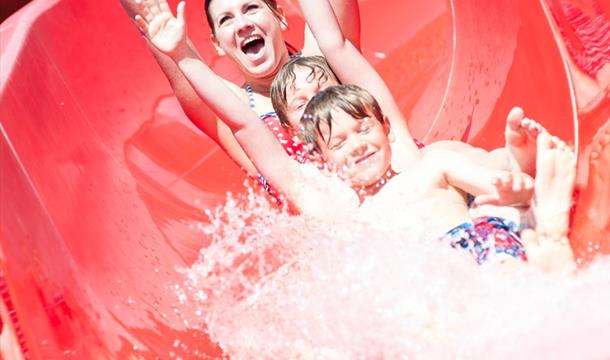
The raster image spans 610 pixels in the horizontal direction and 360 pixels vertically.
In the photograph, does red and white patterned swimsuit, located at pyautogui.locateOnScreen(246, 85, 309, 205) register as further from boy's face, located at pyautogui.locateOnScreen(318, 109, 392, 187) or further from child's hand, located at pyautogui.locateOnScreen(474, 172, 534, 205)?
child's hand, located at pyautogui.locateOnScreen(474, 172, 534, 205)

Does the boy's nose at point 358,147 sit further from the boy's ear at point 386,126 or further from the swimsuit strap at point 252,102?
the swimsuit strap at point 252,102

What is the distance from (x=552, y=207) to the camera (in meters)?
1.54

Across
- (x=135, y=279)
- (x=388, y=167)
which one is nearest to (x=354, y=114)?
(x=388, y=167)

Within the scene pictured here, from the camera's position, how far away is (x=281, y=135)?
219 centimetres

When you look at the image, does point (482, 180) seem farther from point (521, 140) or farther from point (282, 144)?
point (282, 144)

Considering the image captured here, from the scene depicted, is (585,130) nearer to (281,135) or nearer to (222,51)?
(281,135)

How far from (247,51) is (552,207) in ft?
2.97

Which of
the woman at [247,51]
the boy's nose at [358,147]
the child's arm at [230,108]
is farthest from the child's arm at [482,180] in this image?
the woman at [247,51]

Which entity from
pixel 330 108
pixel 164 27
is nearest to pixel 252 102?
pixel 164 27

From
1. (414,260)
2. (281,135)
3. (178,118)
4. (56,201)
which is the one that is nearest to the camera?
(414,260)

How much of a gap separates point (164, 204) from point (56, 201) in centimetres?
37

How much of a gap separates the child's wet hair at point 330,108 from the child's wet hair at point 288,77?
5.4 inches

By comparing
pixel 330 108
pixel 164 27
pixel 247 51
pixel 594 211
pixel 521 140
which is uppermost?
pixel 164 27

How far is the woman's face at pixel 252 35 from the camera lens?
7.27 ft
